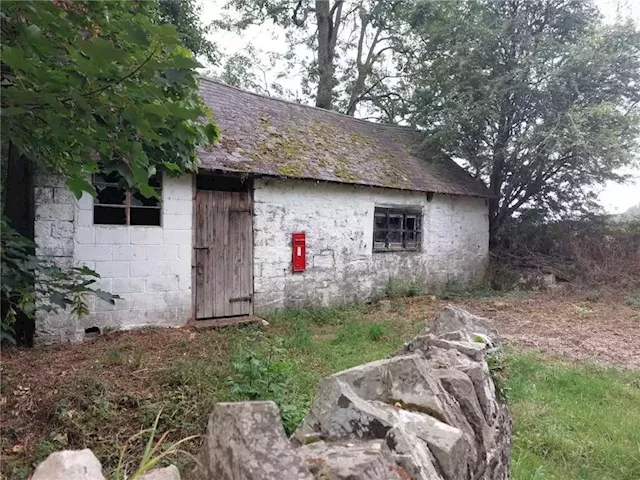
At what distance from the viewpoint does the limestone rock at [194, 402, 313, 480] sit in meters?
1.39

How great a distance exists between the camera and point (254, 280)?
8.54m

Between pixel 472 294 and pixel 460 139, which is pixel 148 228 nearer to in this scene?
pixel 472 294

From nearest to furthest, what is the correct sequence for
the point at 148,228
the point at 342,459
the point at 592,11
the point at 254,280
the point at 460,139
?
the point at 342,459, the point at 148,228, the point at 254,280, the point at 592,11, the point at 460,139

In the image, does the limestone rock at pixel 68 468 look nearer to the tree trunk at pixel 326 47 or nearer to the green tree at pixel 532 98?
the green tree at pixel 532 98

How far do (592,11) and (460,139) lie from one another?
16.2ft

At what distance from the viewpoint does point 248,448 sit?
1433 millimetres

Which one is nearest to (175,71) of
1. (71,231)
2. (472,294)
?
(71,231)

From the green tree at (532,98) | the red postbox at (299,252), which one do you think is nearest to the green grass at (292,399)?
the red postbox at (299,252)

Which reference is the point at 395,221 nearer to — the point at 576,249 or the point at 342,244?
the point at 342,244

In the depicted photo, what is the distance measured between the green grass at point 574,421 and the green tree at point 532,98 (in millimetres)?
7815

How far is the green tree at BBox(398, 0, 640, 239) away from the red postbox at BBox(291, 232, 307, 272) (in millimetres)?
6405

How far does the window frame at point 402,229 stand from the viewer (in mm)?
10945

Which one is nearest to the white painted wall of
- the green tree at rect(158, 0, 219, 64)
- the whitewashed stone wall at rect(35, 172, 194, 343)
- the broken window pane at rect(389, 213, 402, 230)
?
the whitewashed stone wall at rect(35, 172, 194, 343)

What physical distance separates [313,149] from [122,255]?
4.99 metres
